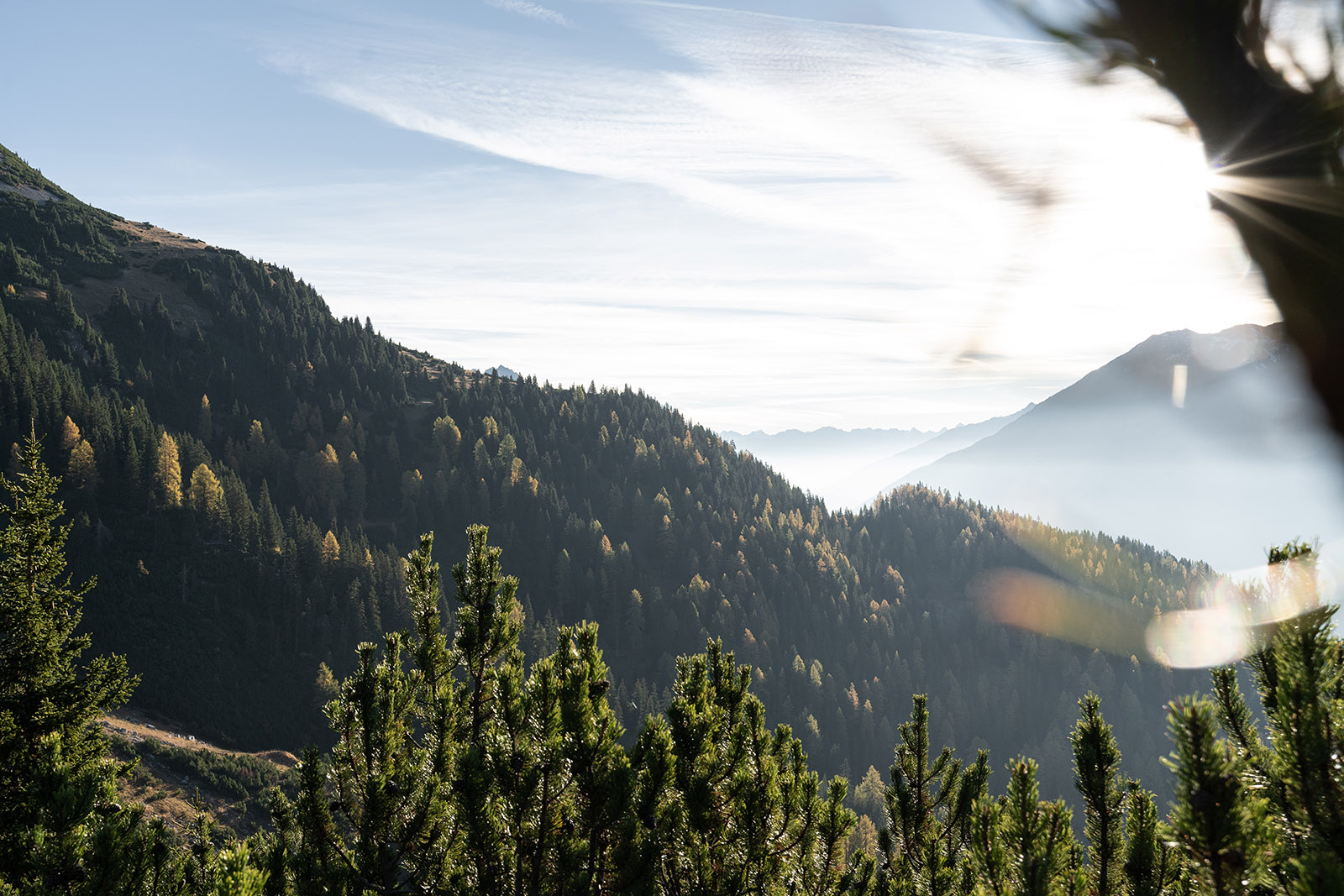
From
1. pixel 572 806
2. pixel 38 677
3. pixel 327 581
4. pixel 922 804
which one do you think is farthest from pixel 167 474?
pixel 922 804

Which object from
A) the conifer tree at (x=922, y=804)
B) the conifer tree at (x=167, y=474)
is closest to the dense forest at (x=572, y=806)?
the conifer tree at (x=922, y=804)

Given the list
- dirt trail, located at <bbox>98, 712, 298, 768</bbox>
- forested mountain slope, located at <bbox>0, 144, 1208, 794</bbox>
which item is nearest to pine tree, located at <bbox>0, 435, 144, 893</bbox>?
dirt trail, located at <bbox>98, 712, 298, 768</bbox>

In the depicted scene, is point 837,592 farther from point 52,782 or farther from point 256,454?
point 52,782

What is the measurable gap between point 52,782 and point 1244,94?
44.5 feet

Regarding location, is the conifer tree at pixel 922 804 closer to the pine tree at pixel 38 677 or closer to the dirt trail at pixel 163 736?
the pine tree at pixel 38 677

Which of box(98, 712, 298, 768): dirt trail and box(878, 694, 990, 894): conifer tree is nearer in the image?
box(878, 694, 990, 894): conifer tree

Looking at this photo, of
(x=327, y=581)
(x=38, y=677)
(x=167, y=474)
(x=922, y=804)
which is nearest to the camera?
(x=922, y=804)

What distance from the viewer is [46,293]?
18412cm

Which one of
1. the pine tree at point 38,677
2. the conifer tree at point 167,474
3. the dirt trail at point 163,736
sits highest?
the conifer tree at point 167,474

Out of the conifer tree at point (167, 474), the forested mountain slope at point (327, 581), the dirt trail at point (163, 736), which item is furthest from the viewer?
the conifer tree at point (167, 474)

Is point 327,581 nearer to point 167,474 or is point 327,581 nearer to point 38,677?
point 167,474

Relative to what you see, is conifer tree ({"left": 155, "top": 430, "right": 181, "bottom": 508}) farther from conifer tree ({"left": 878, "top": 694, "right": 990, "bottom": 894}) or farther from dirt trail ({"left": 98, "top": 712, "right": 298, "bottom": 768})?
conifer tree ({"left": 878, "top": 694, "right": 990, "bottom": 894})

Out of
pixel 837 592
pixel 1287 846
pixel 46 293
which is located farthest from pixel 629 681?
pixel 46 293

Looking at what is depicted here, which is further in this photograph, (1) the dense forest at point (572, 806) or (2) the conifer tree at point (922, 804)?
(2) the conifer tree at point (922, 804)
